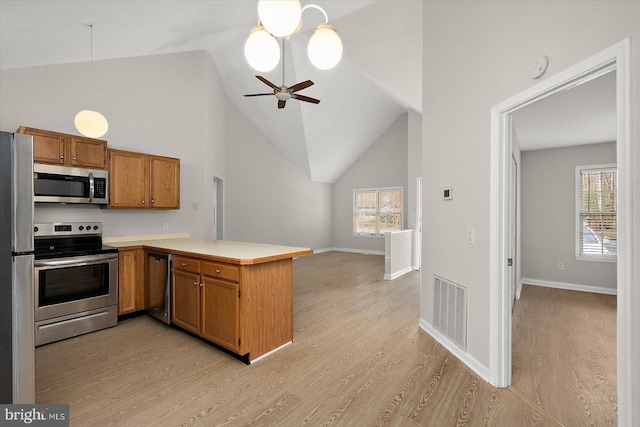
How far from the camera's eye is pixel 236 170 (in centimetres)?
683

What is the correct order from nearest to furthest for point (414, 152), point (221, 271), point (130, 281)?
point (221, 271), point (130, 281), point (414, 152)

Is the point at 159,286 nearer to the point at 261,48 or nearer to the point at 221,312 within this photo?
the point at 221,312

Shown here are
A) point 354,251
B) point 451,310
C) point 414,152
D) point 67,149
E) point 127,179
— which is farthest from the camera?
point 354,251

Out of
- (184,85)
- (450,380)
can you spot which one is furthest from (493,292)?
(184,85)

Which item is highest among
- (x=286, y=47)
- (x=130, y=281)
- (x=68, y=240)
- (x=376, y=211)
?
(x=286, y=47)

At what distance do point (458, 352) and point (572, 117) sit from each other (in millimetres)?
3167

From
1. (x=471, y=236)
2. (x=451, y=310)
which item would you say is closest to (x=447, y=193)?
(x=471, y=236)

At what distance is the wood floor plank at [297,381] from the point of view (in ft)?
6.15

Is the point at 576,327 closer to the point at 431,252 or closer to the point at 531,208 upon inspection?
the point at 431,252

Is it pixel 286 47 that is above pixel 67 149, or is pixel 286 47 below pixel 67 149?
above

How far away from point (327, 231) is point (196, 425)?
8357 mm

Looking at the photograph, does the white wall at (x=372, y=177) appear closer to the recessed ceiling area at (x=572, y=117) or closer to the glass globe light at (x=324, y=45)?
the recessed ceiling area at (x=572, y=117)

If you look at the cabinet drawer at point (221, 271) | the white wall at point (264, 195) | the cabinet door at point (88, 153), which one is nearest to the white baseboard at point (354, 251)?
the white wall at point (264, 195)

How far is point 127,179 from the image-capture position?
377 centimetres
